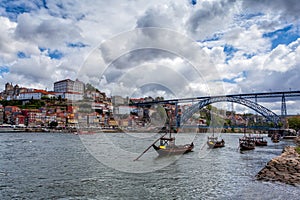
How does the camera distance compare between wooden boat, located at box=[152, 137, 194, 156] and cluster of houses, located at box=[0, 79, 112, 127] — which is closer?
wooden boat, located at box=[152, 137, 194, 156]

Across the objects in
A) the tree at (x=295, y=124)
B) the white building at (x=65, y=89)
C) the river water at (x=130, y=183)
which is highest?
the white building at (x=65, y=89)

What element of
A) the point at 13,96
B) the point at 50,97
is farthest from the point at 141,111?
the point at 13,96

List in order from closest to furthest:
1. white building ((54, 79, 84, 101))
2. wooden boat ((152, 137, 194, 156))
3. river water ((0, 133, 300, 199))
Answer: river water ((0, 133, 300, 199)) → wooden boat ((152, 137, 194, 156)) → white building ((54, 79, 84, 101))

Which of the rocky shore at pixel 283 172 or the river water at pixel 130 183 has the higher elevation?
the rocky shore at pixel 283 172

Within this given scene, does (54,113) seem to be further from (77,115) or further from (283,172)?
(283,172)

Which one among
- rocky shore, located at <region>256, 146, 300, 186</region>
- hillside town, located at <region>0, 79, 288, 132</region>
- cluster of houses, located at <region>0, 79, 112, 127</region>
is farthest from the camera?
cluster of houses, located at <region>0, 79, 112, 127</region>

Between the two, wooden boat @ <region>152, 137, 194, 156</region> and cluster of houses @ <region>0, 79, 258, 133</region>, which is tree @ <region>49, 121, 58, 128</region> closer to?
cluster of houses @ <region>0, 79, 258, 133</region>

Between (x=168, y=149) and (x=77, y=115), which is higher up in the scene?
(x=77, y=115)

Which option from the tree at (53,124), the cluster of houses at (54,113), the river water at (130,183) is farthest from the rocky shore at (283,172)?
the tree at (53,124)

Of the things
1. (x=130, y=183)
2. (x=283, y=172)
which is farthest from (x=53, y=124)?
(x=283, y=172)

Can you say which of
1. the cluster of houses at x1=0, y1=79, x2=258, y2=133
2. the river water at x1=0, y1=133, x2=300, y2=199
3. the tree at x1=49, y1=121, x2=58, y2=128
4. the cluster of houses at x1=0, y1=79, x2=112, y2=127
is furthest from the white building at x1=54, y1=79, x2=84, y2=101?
the river water at x1=0, y1=133, x2=300, y2=199

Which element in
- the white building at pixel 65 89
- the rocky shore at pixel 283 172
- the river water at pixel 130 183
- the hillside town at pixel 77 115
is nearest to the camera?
the river water at pixel 130 183

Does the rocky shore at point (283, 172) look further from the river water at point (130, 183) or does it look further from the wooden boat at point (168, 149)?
the wooden boat at point (168, 149)

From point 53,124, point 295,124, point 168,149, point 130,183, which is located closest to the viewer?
point 130,183
